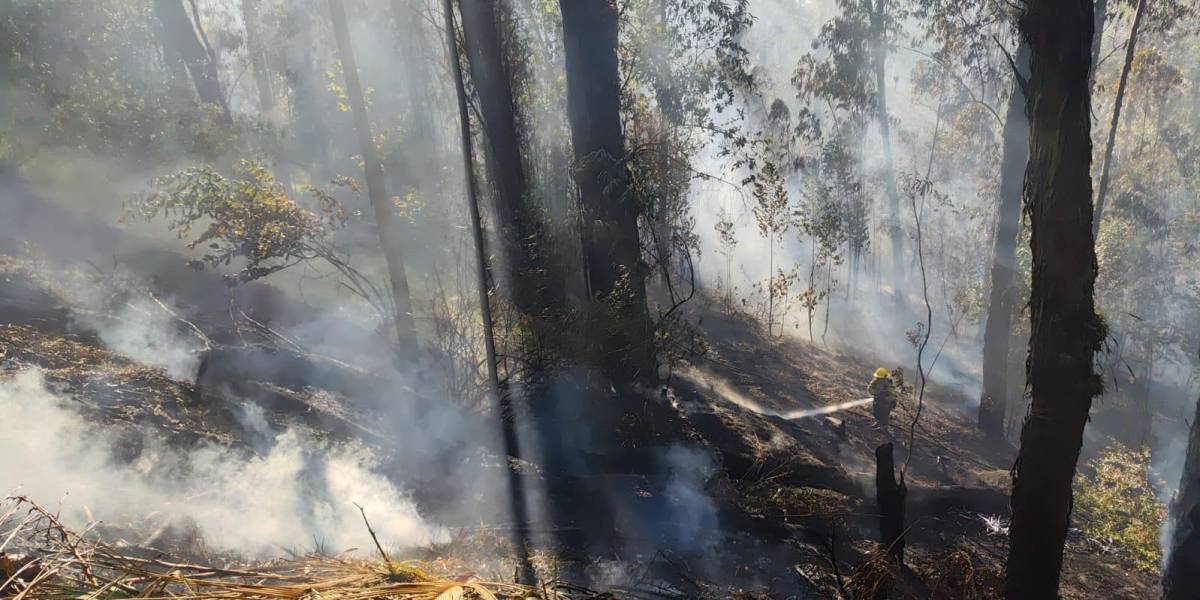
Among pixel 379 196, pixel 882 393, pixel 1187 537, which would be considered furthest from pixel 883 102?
pixel 1187 537

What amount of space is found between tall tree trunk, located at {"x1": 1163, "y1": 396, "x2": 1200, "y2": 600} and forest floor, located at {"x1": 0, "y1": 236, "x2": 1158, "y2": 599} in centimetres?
133

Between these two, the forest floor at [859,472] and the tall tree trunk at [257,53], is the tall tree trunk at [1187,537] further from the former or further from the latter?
the tall tree trunk at [257,53]

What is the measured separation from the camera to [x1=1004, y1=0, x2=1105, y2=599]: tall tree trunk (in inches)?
152

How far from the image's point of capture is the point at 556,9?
14.4 meters

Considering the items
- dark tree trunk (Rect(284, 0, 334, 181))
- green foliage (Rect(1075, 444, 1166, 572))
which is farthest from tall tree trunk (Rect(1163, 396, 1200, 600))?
dark tree trunk (Rect(284, 0, 334, 181))

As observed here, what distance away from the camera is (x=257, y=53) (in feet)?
104

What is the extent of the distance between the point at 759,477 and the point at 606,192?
4124 millimetres

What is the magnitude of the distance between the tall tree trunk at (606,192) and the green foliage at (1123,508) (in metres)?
6.46

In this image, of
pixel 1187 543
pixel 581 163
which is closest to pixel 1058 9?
pixel 1187 543

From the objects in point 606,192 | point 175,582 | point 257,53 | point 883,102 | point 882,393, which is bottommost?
point 175,582

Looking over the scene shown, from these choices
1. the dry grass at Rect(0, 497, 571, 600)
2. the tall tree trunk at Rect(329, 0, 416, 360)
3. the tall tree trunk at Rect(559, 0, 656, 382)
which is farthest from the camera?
the tall tree trunk at Rect(329, 0, 416, 360)

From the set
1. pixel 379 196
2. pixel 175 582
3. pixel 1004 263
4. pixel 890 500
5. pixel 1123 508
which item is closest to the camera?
pixel 175 582

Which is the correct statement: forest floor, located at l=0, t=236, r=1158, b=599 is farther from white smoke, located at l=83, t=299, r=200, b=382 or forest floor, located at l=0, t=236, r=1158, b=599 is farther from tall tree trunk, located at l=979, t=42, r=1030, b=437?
tall tree trunk, located at l=979, t=42, r=1030, b=437

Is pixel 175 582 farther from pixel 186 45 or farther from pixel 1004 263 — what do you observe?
pixel 186 45
